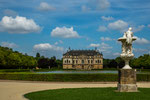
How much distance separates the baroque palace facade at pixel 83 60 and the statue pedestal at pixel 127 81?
118189 mm

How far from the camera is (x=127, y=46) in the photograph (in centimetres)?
1648

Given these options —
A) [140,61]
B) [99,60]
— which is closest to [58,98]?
[140,61]

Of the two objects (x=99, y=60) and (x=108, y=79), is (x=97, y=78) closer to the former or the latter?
(x=108, y=79)

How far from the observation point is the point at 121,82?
1594 centimetres

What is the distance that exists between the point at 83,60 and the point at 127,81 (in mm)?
119552

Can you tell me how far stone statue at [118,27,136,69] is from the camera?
16203 mm

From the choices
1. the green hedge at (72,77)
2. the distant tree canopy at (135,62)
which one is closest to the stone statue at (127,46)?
the green hedge at (72,77)

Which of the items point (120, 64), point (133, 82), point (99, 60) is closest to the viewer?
point (133, 82)

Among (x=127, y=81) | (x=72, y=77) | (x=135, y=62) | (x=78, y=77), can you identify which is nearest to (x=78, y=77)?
(x=78, y=77)

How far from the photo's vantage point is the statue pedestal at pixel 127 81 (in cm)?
1584

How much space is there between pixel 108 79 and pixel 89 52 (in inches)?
4342

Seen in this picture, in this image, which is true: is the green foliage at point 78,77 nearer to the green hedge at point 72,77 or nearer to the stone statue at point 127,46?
the green hedge at point 72,77

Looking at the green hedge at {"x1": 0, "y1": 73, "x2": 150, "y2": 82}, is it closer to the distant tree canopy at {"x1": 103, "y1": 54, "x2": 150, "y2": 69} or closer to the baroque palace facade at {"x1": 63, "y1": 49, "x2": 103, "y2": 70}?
the distant tree canopy at {"x1": 103, "y1": 54, "x2": 150, "y2": 69}

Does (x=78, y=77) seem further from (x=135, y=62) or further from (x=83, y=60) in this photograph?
(x=83, y=60)
